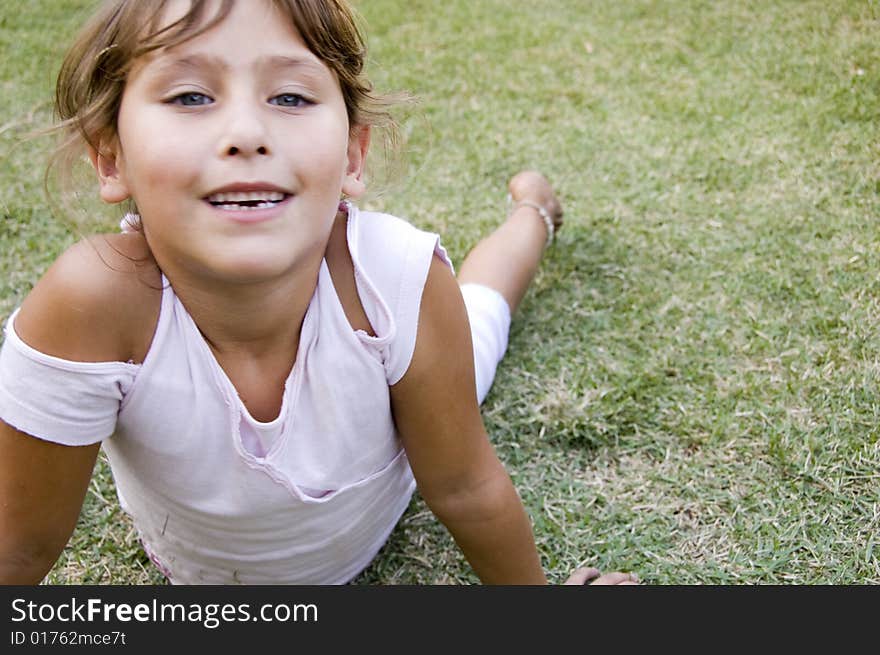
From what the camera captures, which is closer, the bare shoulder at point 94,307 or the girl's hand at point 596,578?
the bare shoulder at point 94,307

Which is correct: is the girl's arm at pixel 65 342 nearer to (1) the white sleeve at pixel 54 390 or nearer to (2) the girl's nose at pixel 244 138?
(1) the white sleeve at pixel 54 390

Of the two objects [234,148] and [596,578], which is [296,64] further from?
[596,578]

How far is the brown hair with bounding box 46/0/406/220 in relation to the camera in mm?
1161

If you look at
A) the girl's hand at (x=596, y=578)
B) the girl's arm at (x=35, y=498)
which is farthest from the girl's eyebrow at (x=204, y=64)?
the girl's hand at (x=596, y=578)

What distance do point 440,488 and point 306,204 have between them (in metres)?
0.54

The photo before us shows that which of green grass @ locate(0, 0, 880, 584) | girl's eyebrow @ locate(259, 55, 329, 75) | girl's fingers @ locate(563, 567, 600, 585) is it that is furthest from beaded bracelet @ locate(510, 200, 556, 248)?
girl's eyebrow @ locate(259, 55, 329, 75)

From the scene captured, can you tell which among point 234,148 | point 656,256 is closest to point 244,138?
point 234,148

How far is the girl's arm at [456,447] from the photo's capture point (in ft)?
4.52

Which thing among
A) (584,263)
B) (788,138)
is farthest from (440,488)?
(788,138)

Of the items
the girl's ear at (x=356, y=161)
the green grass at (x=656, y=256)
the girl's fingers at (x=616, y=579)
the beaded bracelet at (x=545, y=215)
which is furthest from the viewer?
the beaded bracelet at (x=545, y=215)

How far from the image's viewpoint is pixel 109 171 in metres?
1.29

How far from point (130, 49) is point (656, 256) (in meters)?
1.57

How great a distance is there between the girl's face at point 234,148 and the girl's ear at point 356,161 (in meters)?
0.13

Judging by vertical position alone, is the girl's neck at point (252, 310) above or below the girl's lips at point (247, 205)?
below
